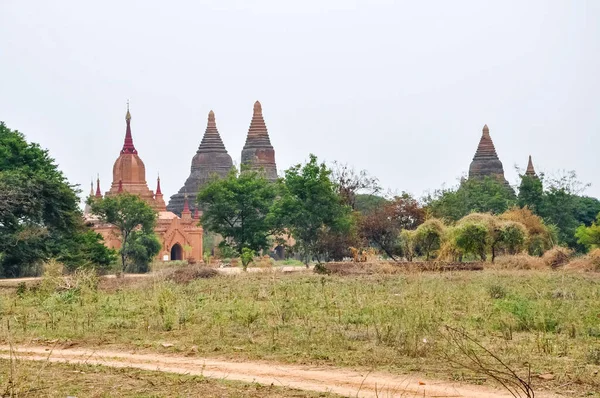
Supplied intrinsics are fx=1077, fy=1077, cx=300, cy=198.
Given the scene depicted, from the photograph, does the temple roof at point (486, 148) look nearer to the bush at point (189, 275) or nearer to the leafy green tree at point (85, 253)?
the leafy green tree at point (85, 253)

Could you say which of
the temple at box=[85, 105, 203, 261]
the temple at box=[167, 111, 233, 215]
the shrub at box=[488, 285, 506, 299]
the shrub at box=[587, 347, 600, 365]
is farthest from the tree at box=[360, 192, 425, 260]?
the shrub at box=[587, 347, 600, 365]

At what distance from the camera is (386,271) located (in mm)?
26922

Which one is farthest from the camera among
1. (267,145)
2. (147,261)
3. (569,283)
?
(267,145)

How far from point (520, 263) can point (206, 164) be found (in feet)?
153

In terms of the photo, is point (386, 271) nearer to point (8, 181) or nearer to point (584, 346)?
point (8, 181)

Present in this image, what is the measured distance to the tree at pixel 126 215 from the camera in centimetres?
4634

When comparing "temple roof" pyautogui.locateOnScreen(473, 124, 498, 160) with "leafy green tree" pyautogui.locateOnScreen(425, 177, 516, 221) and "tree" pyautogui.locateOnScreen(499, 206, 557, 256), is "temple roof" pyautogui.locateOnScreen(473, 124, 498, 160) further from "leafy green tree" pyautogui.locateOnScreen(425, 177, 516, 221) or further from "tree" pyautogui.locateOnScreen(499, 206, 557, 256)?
"tree" pyautogui.locateOnScreen(499, 206, 557, 256)

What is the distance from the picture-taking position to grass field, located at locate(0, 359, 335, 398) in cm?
950

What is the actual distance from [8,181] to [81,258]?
3.62m

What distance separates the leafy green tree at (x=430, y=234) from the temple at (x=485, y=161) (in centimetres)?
4203

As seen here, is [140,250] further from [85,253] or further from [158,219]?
[158,219]

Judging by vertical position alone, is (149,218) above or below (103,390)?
above

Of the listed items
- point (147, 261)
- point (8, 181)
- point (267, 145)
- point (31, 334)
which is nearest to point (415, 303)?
point (31, 334)

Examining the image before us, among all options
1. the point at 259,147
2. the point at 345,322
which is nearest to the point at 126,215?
the point at 259,147
